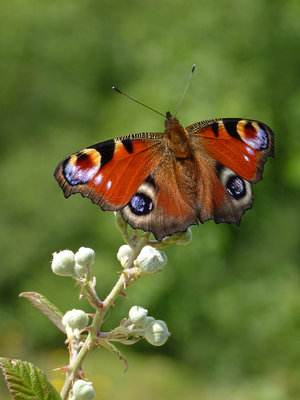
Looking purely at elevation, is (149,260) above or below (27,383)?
above

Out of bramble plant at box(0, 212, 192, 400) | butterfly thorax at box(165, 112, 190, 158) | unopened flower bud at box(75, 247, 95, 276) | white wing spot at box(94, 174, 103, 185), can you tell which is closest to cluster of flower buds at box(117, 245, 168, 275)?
bramble plant at box(0, 212, 192, 400)

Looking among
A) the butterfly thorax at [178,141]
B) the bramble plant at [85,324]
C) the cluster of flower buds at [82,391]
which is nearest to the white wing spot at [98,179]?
the bramble plant at [85,324]

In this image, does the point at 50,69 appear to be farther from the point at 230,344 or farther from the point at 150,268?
the point at 150,268

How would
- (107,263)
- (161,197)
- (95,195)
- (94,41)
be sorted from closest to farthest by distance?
(95,195), (161,197), (107,263), (94,41)

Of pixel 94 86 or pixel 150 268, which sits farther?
pixel 94 86

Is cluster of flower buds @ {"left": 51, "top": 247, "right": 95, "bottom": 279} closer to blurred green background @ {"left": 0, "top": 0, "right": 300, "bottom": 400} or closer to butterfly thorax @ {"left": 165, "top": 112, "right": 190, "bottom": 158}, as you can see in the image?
butterfly thorax @ {"left": 165, "top": 112, "right": 190, "bottom": 158}

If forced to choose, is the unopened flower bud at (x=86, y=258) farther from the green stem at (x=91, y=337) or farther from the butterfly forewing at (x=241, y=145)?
the butterfly forewing at (x=241, y=145)

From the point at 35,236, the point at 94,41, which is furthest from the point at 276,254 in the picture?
the point at 94,41

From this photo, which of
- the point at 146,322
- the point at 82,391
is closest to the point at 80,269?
the point at 146,322

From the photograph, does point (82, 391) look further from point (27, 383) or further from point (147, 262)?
point (147, 262)
